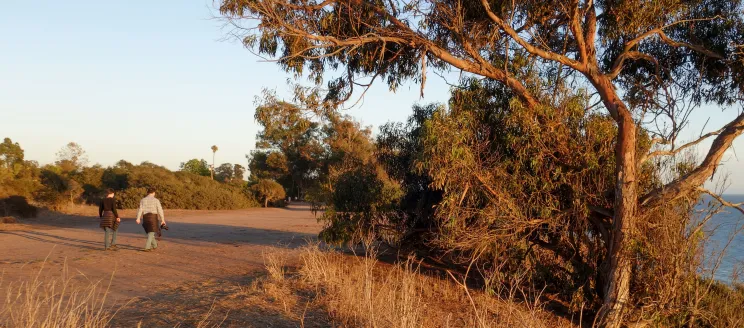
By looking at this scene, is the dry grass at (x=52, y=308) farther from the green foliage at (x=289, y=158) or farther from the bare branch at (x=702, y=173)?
the green foliage at (x=289, y=158)

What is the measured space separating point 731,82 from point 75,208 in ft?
103

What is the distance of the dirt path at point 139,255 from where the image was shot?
1051 cm

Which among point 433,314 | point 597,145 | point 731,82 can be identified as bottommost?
point 433,314

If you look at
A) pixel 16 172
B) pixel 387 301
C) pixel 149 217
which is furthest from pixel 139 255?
pixel 16 172

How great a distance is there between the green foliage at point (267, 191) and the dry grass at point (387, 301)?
3457 centimetres

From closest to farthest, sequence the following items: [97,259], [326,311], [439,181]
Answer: [326,311] < [439,181] < [97,259]

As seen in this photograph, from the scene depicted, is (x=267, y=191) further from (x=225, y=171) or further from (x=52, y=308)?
(x=52, y=308)

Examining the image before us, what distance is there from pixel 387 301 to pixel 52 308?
12.2 feet

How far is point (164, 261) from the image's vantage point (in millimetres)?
13055

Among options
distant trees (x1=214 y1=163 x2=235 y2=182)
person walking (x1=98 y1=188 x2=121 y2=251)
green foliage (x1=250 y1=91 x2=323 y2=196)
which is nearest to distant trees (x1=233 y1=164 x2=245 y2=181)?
distant trees (x1=214 y1=163 x2=235 y2=182)

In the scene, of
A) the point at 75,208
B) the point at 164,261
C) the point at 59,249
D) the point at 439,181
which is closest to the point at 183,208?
the point at 75,208

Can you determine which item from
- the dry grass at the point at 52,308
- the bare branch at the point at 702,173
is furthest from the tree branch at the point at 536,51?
the dry grass at the point at 52,308

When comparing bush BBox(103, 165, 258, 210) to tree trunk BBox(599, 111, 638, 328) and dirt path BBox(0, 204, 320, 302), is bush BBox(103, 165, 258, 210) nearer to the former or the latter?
dirt path BBox(0, 204, 320, 302)

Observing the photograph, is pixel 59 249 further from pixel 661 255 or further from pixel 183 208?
pixel 183 208
